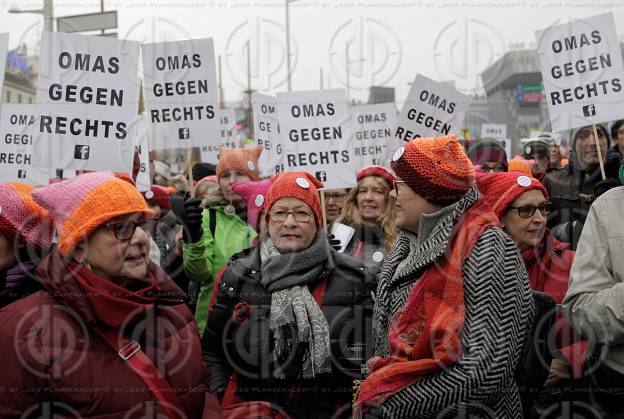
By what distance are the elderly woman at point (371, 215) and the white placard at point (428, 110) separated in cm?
137

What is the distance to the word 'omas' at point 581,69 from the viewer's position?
21.3 ft

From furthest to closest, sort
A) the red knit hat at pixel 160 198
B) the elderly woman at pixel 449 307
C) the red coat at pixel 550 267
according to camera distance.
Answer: the red knit hat at pixel 160 198 → the red coat at pixel 550 267 → the elderly woman at pixel 449 307

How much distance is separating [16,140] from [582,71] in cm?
575

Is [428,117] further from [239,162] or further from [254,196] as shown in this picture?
[254,196]

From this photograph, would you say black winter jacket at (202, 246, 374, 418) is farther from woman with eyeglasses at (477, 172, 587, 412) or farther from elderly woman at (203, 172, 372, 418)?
woman with eyeglasses at (477, 172, 587, 412)

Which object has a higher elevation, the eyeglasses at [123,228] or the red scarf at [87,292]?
the eyeglasses at [123,228]

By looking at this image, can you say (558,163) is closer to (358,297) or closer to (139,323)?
(358,297)

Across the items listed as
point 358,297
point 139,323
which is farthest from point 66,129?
point 139,323

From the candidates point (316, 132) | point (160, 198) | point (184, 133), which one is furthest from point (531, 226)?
point (160, 198)

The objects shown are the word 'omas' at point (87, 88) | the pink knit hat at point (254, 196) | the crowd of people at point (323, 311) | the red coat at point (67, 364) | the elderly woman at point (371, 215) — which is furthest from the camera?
the word 'omas' at point (87, 88)

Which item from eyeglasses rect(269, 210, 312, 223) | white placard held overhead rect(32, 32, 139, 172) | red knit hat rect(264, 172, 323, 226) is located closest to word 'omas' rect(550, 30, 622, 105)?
red knit hat rect(264, 172, 323, 226)

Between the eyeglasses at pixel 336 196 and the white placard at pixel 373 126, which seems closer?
the eyeglasses at pixel 336 196

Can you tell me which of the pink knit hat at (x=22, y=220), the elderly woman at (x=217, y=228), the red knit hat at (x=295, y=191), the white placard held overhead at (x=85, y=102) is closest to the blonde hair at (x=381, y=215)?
the elderly woman at (x=217, y=228)

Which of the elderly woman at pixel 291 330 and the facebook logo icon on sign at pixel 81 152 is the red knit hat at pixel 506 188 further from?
the facebook logo icon on sign at pixel 81 152
